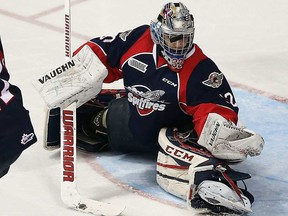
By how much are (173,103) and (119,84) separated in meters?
1.13

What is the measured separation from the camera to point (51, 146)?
4246 mm

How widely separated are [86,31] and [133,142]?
1.78m

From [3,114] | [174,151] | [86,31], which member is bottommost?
[86,31]

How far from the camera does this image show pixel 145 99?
397 centimetres

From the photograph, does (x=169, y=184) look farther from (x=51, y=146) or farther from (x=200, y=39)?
(x=200, y=39)

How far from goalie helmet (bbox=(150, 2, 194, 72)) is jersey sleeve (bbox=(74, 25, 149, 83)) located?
19 cm

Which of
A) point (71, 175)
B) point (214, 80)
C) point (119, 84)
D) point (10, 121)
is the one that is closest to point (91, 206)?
point (71, 175)

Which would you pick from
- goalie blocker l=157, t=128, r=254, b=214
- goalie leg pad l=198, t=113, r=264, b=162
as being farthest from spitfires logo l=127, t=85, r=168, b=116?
goalie leg pad l=198, t=113, r=264, b=162

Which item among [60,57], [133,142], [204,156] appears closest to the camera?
[204,156]

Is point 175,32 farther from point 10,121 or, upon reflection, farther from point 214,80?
point 10,121

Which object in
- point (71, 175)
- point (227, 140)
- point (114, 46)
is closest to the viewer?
point (227, 140)

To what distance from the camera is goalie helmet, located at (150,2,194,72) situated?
12.6 feet

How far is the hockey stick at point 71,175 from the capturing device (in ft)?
12.3

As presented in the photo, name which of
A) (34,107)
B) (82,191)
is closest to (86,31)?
(34,107)
